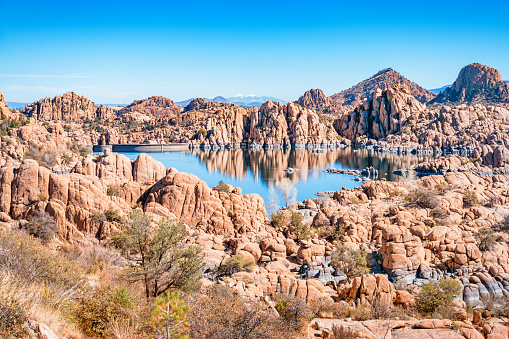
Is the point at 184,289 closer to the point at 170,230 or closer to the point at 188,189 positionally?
Answer: the point at 170,230

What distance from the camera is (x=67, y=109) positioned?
602 ft

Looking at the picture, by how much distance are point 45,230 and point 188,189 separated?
10813mm

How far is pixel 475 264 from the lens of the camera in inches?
820

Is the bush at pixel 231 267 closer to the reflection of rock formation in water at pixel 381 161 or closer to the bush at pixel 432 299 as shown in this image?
the bush at pixel 432 299

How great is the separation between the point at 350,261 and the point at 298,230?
696 centimetres

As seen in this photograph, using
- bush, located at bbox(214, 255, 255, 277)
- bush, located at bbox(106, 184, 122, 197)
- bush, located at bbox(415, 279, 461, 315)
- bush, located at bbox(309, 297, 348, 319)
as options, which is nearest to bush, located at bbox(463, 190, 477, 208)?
bush, located at bbox(415, 279, 461, 315)

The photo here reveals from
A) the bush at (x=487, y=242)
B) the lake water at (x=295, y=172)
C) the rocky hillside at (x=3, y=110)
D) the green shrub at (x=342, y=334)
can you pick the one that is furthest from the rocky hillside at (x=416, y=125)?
the rocky hillside at (x=3, y=110)

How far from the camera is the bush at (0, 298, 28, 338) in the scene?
566cm

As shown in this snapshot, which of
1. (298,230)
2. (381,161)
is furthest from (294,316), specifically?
(381,161)

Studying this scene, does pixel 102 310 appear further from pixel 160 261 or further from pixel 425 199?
pixel 425 199

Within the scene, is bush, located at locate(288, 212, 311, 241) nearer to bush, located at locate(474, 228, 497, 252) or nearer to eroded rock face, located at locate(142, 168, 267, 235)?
eroded rock face, located at locate(142, 168, 267, 235)

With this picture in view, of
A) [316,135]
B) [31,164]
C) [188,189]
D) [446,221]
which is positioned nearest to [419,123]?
[316,135]

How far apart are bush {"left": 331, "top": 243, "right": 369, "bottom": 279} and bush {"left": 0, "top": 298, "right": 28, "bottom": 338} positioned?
17291 millimetres

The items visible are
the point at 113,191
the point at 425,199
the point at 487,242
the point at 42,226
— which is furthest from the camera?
the point at 425,199
